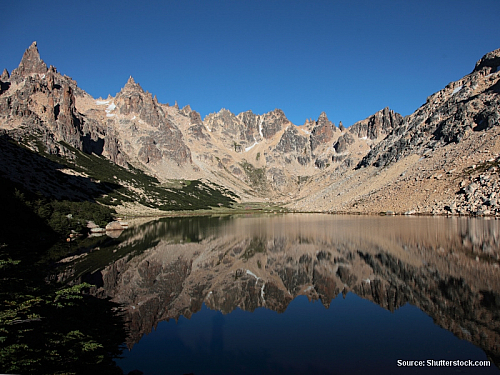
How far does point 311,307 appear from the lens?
25.3m

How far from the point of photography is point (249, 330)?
2111 cm

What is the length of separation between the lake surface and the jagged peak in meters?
169

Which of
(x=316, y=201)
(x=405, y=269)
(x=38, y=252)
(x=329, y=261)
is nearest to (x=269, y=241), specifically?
(x=329, y=261)

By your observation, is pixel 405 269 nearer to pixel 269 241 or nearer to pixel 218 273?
pixel 218 273

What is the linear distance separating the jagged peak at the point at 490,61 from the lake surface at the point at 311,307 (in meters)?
169

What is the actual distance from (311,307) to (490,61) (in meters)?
210

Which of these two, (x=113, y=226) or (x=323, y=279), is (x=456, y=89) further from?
(x=323, y=279)

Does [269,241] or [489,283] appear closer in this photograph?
[489,283]

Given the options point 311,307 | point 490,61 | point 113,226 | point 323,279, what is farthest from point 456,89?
point 311,307

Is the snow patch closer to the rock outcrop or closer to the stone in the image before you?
the rock outcrop

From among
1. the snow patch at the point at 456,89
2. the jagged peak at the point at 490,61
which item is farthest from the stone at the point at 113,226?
the jagged peak at the point at 490,61

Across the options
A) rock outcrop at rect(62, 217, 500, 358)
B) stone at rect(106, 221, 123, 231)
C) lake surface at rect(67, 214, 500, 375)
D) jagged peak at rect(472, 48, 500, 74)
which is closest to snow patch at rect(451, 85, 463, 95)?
jagged peak at rect(472, 48, 500, 74)

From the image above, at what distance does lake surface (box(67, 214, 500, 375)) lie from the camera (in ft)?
52.7

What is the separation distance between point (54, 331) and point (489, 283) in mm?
31868
